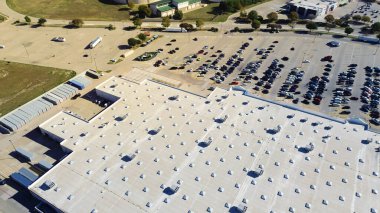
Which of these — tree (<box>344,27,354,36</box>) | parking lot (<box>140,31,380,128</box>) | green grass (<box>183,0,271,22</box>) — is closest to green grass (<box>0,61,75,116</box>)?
parking lot (<box>140,31,380,128</box>)

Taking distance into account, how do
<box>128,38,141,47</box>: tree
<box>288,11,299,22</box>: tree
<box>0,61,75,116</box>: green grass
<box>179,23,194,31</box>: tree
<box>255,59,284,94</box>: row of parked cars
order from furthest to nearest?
<box>288,11,299,22</box>: tree
<box>179,23,194,31</box>: tree
<box>128,38,141,47</box>: tree
<box>255,59,284,94</box>: row of parked cars
<box>0,61,75,116</box>: green grass

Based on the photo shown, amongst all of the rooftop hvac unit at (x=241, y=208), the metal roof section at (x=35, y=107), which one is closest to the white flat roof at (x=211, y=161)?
the rooftop hvac unit at (x=241, y=208)

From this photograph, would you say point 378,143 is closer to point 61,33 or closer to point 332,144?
point 332,144

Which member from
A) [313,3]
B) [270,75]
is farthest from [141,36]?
[313,3]

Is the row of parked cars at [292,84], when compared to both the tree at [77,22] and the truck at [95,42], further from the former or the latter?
the tree at [77,22]

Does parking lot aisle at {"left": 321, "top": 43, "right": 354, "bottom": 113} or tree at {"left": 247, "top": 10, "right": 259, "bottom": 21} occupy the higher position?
tree at {"left": 247, "top": 10, "right": 259, "bottom": 21}

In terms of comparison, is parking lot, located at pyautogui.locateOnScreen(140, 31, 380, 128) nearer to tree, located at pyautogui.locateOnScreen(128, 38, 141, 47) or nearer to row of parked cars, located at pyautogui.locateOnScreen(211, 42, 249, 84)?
row of parked cars, located at pyautogui.locateOnScreen(211, 42, 249, 84)

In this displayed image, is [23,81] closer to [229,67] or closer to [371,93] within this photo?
[229,67]
